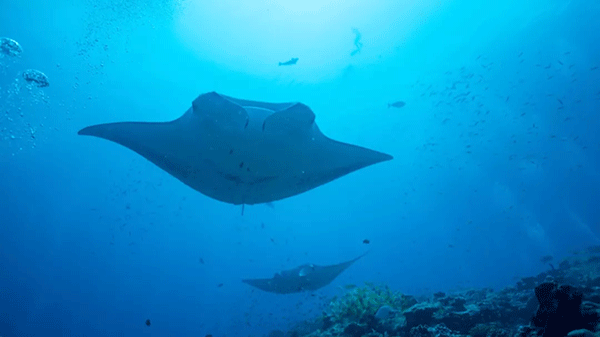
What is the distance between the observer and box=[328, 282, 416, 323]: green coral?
7633 mm

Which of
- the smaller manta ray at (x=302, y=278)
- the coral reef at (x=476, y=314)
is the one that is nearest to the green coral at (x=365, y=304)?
the coral reef at (x=476, y=314)

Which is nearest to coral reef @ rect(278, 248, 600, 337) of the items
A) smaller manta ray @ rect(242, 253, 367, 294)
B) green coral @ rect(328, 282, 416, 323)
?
green coral @ rect(328, 282, 416, 323)

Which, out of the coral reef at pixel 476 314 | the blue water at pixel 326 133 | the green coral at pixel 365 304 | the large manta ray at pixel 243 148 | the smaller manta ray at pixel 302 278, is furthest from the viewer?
the blue water at pixel 326 133

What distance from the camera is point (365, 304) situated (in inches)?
307

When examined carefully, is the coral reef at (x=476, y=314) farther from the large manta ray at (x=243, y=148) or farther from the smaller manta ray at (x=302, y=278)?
the large manta ray at (x=243, y=148)

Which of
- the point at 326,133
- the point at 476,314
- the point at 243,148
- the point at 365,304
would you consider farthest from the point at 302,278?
the point at 326,133

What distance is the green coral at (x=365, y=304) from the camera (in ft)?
25.0

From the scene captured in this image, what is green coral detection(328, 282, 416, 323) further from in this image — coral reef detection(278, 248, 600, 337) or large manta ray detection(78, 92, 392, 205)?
large manta ray detection(78, 92, 392, 205)

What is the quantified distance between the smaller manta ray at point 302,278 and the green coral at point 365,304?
3.93ft

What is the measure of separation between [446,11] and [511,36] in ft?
18.6

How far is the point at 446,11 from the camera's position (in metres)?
19.1

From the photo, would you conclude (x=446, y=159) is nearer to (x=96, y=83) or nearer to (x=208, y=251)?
(x=96, y=83)

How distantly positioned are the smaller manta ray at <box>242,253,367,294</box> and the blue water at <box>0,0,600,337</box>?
1.55 meters

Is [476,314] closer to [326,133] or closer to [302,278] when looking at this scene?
[302,278]
